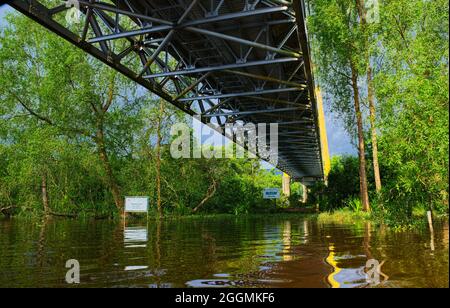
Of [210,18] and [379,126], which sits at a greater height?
[210,18]

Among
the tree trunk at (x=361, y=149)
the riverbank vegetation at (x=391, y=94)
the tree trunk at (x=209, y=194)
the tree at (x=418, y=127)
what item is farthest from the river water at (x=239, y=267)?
the tree trunk at (x=209, y=194)

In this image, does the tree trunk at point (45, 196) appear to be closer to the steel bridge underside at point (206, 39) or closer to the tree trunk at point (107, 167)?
the tree trunk at point (107, 167)

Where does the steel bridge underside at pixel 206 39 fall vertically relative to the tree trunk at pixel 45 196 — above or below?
above

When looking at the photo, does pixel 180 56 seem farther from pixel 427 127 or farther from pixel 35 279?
pixel 35 279

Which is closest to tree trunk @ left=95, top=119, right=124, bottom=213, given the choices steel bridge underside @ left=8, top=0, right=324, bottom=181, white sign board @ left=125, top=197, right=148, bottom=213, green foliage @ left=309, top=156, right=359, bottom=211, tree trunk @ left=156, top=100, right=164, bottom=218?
tree trunk @ left=156, top=100, right=164, bottom=218

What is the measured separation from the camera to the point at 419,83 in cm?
789

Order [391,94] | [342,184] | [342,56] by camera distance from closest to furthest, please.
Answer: [391,94] < [342,56] < [342,184]

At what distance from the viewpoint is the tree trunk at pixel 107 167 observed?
24698 millimetres

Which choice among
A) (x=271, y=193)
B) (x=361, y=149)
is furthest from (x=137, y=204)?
(x=271, y=193)

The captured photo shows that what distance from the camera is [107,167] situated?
25281 mm

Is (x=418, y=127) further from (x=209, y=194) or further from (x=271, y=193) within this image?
(x=271, y=193)

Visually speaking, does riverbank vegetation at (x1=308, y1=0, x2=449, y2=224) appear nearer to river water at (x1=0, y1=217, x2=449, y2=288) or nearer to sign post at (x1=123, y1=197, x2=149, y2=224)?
river water at (x1=0, y1=217, x2=449, y2=288)
